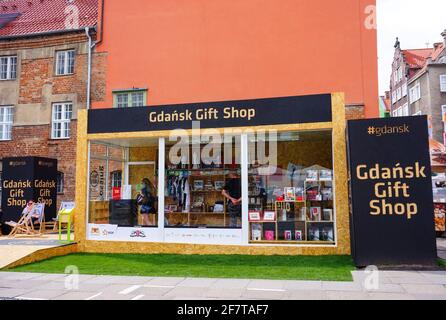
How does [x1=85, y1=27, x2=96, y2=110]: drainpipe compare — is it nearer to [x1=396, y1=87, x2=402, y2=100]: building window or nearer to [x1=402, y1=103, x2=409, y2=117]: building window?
[x1=402, y1=103, x2=409, y2=117]: building window

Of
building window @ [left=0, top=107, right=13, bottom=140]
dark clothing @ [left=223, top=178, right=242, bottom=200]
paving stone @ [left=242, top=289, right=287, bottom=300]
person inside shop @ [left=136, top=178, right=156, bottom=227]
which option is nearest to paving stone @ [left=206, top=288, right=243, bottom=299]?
paving stone @ [left=242, top=289, right=287, bottom=300]

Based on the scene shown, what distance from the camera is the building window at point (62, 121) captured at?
21266mm

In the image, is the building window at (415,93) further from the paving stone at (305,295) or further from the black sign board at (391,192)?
the paving stone at (305,295)

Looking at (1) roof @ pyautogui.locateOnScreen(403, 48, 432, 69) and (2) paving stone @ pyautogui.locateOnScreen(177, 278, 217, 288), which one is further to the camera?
(1) roof @ pyautogui.locateOnScreen(403, 48, 432, 69)

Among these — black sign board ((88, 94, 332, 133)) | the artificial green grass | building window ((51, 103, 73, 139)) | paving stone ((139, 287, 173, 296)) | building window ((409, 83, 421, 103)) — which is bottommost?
paving stone ((139, 287, 173, 296))

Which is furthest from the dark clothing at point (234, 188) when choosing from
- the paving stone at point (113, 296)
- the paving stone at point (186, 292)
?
the paving stone at point (113, 296)

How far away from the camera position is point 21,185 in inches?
627

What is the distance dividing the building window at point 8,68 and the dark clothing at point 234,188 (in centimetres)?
1590

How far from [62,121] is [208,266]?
14.9 metres

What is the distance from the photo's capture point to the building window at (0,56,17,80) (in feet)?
73.9

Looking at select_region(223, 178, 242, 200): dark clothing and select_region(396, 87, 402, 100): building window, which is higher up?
select_region(396, 87, 402, 100): building window

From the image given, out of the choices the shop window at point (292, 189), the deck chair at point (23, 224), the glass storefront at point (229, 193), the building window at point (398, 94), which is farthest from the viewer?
the building window at point (398, 94)
